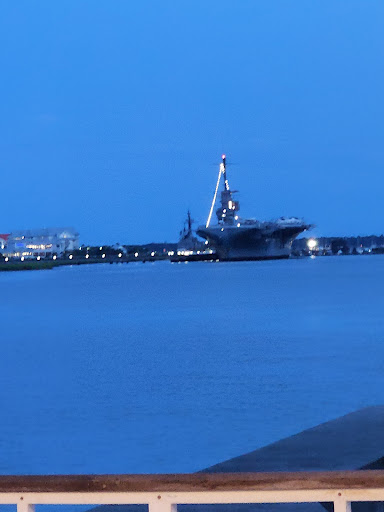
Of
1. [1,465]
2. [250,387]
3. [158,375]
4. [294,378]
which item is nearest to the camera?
[1,465]

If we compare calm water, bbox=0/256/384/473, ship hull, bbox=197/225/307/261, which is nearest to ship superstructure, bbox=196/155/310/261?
ship hull, bbox=197/225/307/261

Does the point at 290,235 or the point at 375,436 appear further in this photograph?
the point at 290,235

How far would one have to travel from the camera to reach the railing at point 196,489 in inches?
98.4

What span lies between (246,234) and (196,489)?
121m

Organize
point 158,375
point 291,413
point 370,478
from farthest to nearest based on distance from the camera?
point 158,375 < point 291,413 < point 370,478

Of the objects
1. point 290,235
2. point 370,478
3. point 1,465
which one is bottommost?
point 1,465

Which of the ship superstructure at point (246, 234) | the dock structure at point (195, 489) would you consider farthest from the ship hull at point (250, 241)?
the dock structure at point (195, 489)

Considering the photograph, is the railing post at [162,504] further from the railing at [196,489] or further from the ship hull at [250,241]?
the ship hull at [250,241]

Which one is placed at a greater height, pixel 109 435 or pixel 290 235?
pixel 290 235

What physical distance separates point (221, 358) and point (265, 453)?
15814mm

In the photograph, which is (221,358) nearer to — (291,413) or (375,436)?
(291,413)

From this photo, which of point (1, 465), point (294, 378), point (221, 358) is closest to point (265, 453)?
point (1, 465)

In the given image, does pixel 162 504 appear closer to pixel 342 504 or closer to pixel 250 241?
pixel 342 504

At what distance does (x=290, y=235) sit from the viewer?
418 feet
